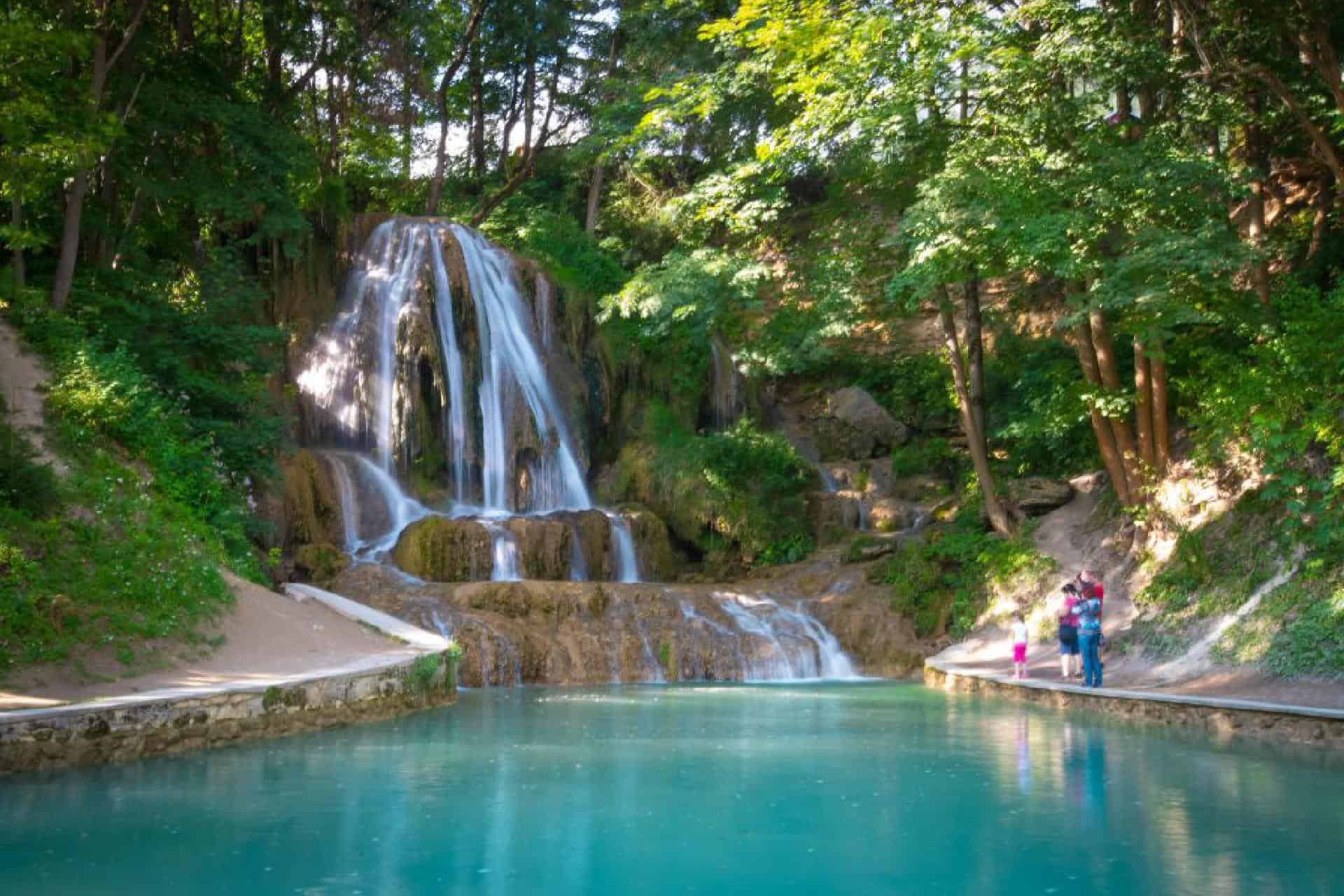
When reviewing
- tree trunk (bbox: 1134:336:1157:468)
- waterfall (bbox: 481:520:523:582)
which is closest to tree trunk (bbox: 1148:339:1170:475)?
tree trunk (bbox: 1134:336:1157:468)

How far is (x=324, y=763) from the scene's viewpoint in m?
9.02

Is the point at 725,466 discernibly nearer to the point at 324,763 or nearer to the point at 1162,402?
the point at 1162,402

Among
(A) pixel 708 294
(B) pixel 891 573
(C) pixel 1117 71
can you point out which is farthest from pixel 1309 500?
(A) pixel 708 294

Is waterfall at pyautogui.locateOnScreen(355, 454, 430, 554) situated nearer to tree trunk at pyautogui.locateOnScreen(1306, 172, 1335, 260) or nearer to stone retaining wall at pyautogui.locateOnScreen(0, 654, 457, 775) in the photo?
stone retaining wall at pyautogui.locateOnScreen(0, 654, 457, 775)

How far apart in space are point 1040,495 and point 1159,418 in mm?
3860

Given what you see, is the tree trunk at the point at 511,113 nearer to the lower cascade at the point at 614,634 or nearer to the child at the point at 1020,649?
the lower cascade at the point at 614,634

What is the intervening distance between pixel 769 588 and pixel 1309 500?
914 cm

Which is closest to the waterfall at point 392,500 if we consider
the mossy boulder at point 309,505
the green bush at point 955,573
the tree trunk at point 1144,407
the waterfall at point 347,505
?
the waterfall at point 347,505

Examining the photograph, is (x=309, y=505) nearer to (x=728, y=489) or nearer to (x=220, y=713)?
(x=728, y=489)

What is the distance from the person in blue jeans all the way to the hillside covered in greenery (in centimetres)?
162

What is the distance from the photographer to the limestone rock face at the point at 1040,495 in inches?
776

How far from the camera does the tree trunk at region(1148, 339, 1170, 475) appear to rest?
15.8 m

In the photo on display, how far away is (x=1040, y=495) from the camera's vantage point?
65.1 feet

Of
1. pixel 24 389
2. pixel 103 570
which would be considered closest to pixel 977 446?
pixel 103 570
